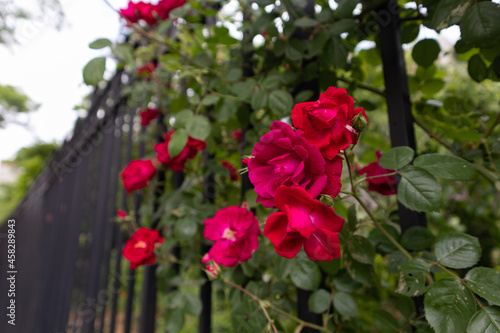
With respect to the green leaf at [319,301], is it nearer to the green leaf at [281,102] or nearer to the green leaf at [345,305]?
the green leaf at [345,305]

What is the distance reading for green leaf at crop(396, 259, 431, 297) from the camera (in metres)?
0.44

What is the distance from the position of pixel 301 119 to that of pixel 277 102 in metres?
0.33

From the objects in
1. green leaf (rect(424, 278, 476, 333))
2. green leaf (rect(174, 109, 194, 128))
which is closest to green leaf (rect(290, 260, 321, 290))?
green leaf (rect(424, 278, 476, 333))

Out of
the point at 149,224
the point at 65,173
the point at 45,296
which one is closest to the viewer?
the point at 149,224

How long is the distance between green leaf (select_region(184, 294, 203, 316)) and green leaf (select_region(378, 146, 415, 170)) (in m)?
0.63

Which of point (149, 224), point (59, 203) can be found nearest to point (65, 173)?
point (59, 203)

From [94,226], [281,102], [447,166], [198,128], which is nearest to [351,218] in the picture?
[447,166]

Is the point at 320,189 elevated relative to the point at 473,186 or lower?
lower

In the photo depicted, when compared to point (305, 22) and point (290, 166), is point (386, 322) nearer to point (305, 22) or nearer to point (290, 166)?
point (290, 166)

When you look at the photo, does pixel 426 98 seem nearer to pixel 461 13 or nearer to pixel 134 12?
pixel 461 13

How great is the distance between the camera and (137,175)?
97 cm

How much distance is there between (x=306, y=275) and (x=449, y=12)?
1.61ft

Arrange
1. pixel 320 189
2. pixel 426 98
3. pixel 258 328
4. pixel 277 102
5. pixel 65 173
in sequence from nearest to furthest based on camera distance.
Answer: pixel 320 189
pixel 258 328
pixel 277 102
pixel 426 98
pixel 65 173

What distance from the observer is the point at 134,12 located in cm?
100
